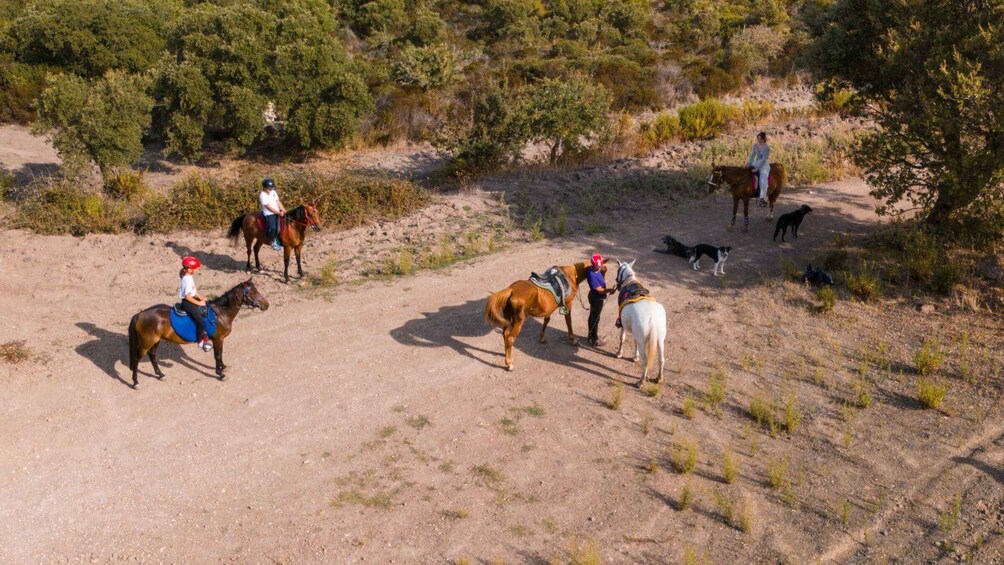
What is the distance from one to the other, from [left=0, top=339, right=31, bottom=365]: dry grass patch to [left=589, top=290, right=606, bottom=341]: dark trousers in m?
8.53

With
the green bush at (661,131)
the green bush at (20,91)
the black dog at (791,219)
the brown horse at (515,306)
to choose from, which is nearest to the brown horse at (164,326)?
the brown horse at (515,306)

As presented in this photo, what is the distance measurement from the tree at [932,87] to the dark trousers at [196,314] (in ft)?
→ 39.0

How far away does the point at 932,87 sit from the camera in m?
12.2

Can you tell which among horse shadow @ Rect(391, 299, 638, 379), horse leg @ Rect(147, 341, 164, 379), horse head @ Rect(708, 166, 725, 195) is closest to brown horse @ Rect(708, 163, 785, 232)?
horse head @ Rect(708, 166, 725, 195)

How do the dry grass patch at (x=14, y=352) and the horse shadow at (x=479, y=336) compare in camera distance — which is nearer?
the dry grass patch at (x=14, y=352)

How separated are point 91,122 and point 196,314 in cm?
1186

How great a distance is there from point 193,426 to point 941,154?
42.5 ft

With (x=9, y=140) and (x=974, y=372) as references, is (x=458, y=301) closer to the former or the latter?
(x=974, y=372)

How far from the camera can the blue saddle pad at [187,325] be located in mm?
9562

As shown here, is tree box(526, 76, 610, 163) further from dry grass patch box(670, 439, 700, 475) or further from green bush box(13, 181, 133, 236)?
dry grass patch box(670, 439, 700, 475)

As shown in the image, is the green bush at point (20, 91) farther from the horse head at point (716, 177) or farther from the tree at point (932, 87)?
the tree at point (932, 87)

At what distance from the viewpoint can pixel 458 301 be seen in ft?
41.1

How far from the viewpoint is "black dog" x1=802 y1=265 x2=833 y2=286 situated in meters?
12.7

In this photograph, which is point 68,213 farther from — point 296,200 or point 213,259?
point 296,200
